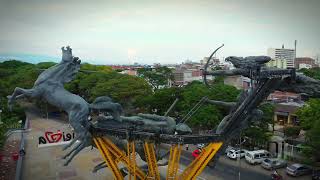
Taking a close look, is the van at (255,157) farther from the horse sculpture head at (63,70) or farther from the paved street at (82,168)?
the horse sculpture head at (63,70)

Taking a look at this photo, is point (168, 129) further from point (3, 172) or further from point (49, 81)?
point (3, 172)

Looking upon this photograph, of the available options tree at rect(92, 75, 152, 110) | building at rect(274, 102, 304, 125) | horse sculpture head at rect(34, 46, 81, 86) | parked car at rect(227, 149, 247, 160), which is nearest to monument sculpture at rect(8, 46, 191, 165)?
horse sculpture head at rect(34, 46, 81, 86)

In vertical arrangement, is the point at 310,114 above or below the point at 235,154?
above

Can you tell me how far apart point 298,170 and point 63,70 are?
18.0 meters

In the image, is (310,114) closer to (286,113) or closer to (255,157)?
(255,157)

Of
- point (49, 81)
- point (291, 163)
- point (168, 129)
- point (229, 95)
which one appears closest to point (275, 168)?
point (291, 163)

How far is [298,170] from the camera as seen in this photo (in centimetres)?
2427

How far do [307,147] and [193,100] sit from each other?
502 inches

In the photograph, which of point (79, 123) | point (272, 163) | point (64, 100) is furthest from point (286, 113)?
point (64, 100)

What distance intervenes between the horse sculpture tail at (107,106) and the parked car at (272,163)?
A: 47.6 feet

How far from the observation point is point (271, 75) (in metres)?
13.8

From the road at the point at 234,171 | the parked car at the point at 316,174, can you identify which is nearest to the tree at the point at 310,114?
the parked car at the point at 316,174

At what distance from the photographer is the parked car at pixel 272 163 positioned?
25539 mm

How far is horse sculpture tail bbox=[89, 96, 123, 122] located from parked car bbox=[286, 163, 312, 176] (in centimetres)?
1466
